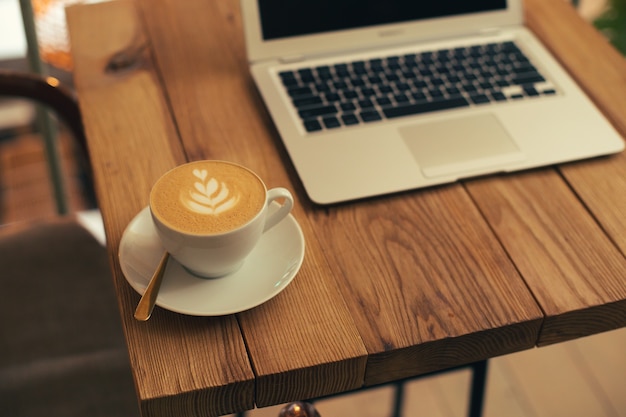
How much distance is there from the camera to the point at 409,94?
95 centimetres

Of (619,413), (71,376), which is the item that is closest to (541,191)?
(71,376)

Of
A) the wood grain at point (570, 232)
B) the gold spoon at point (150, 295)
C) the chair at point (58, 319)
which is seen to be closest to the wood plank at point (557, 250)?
the wood grain at point (570, 232)

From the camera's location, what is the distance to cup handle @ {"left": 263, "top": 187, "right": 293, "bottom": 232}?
0.72 meters

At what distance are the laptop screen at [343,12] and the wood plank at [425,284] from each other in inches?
10.7

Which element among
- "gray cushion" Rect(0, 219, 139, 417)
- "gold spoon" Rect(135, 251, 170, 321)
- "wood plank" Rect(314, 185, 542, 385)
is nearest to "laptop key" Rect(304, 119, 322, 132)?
"wood plank" Rect(314, 185, 542, 385)

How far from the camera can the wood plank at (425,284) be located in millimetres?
702

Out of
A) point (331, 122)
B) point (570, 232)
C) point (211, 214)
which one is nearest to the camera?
point (211, 214)

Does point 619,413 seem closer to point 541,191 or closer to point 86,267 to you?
point 541,191

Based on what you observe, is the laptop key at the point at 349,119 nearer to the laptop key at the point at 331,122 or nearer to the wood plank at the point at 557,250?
the laptop key at the point at 331,122

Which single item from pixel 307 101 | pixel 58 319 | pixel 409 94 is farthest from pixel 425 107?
pixel 58 319

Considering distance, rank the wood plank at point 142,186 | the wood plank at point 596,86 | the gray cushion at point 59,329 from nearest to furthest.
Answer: the wood plank at point 142,186
the wood plank at point 596,86
the gray cushion at point 59,329

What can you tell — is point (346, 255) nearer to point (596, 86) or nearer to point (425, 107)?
point (425, 107)

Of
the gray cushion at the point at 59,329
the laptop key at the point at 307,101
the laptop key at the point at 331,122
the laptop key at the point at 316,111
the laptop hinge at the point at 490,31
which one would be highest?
the laptop hinge at the point at 490,31

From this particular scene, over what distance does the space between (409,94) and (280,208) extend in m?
0.29
